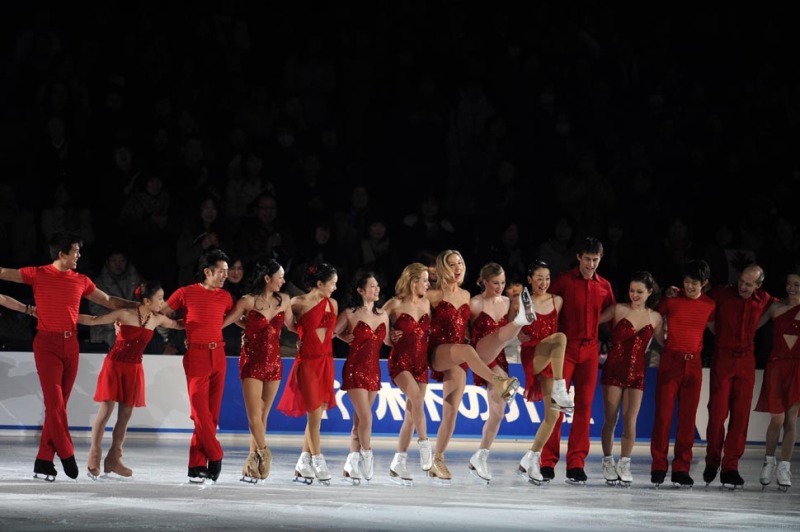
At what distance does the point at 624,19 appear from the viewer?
16.0m

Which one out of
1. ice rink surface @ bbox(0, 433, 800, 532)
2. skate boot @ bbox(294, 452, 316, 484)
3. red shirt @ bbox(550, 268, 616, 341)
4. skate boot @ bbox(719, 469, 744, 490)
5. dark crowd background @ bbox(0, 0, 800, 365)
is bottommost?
ice rink surface @ bbox(0, 433, 800, 532)

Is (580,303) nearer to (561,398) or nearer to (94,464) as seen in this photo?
(561,398)

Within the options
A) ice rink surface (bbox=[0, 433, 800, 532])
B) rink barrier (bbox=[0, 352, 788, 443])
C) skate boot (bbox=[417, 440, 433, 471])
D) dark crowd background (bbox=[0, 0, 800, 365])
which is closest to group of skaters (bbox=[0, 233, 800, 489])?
skate boot (bbox=[417, 440, 433, 471])

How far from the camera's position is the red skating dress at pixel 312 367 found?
892cm

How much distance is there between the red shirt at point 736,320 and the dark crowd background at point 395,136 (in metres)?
2.92

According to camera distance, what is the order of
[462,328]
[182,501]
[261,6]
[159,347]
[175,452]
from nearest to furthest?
1. [182,501]
2. [462,328]
3. [175,452]
4. [159,347]
5. [261,6]

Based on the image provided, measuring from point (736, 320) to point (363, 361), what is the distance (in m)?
Answer: 2.96

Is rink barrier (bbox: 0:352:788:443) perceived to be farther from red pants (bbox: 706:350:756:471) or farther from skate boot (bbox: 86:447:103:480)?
skate boot (bbox: 86:447:103:480)

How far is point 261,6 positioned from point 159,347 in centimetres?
520

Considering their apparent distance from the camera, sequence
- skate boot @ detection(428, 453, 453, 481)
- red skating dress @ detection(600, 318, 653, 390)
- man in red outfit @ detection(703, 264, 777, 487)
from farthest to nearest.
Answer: man in red outfit @ detection(703, 264, 777, 487)
red skating dress @ detection(600, 318, 653, 390)
skate boot @ detection(428, 453, 453, 481)

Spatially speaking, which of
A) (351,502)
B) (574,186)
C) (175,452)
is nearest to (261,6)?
(574,186)

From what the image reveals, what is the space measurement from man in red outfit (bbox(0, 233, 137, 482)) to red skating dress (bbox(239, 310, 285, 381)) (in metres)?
1.24

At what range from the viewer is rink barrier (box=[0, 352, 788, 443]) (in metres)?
11.7

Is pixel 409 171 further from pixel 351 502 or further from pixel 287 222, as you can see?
pixel 351 502
